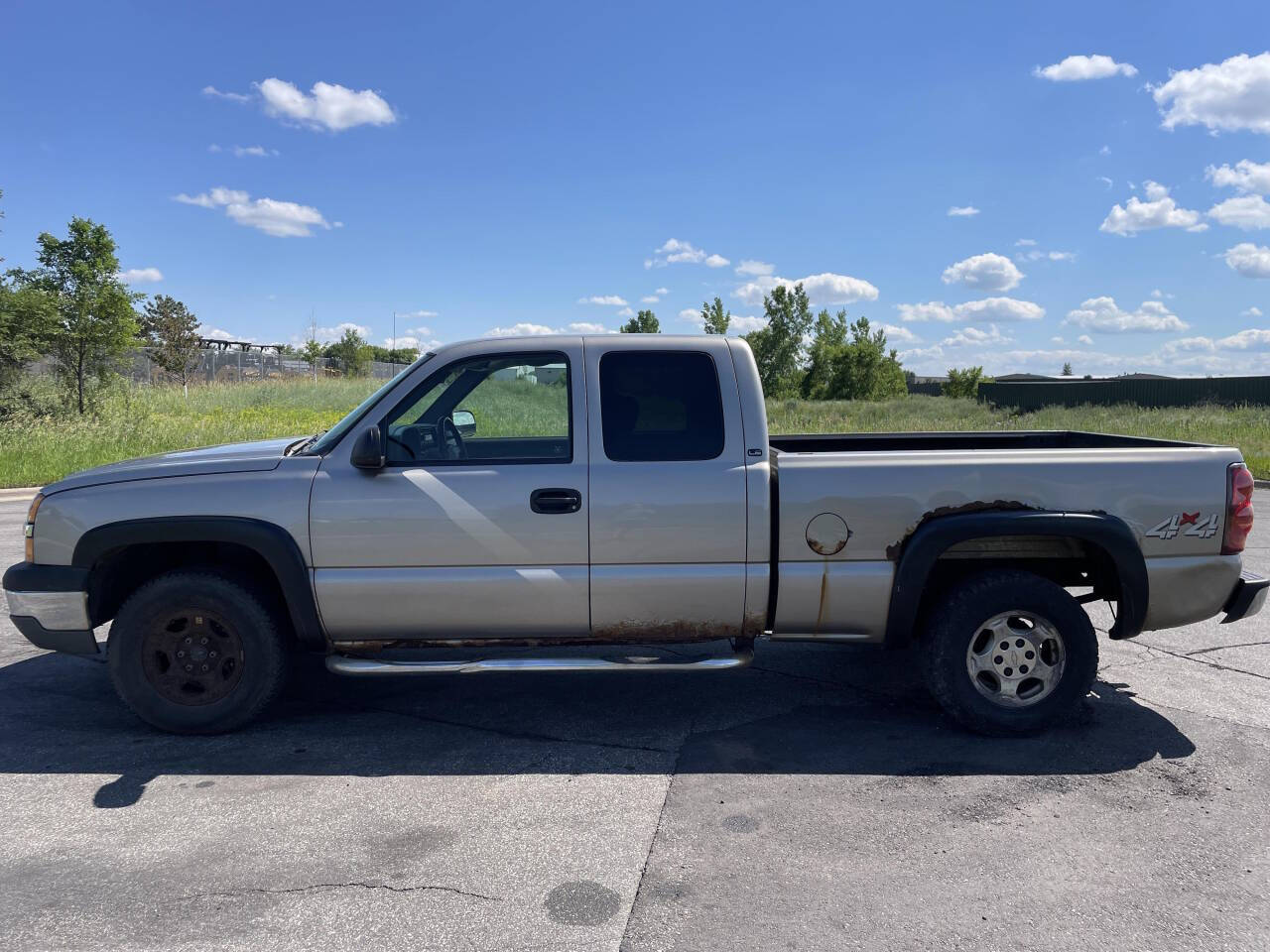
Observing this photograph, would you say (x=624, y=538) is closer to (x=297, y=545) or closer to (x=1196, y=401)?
(x=297, y=545)

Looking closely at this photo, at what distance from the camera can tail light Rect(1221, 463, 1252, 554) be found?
4.25 m

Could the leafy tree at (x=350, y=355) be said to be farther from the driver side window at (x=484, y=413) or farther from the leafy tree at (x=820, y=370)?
the driver side window at (x=484, y=413)

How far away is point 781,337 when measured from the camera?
158 feet

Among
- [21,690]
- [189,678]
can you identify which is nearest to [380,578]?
[189,678]

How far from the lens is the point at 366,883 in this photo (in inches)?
122

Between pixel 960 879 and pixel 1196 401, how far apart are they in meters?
45.8

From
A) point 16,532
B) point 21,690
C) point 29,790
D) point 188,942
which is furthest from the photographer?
point 16,532

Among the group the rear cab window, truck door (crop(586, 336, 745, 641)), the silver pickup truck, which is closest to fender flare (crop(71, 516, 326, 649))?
the silver pickup truck

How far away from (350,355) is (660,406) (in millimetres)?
57974

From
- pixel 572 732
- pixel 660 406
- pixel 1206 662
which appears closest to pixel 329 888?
pixel 572 732

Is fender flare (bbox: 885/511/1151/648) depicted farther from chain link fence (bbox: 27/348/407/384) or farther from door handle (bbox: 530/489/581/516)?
chain link fence (bbox: 27/348/407/384)

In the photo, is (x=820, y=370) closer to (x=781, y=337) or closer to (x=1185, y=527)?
(x=781, y=337)

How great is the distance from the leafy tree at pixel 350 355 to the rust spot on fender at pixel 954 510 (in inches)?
2168

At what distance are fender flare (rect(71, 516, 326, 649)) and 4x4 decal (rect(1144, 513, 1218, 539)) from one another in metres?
4.01
